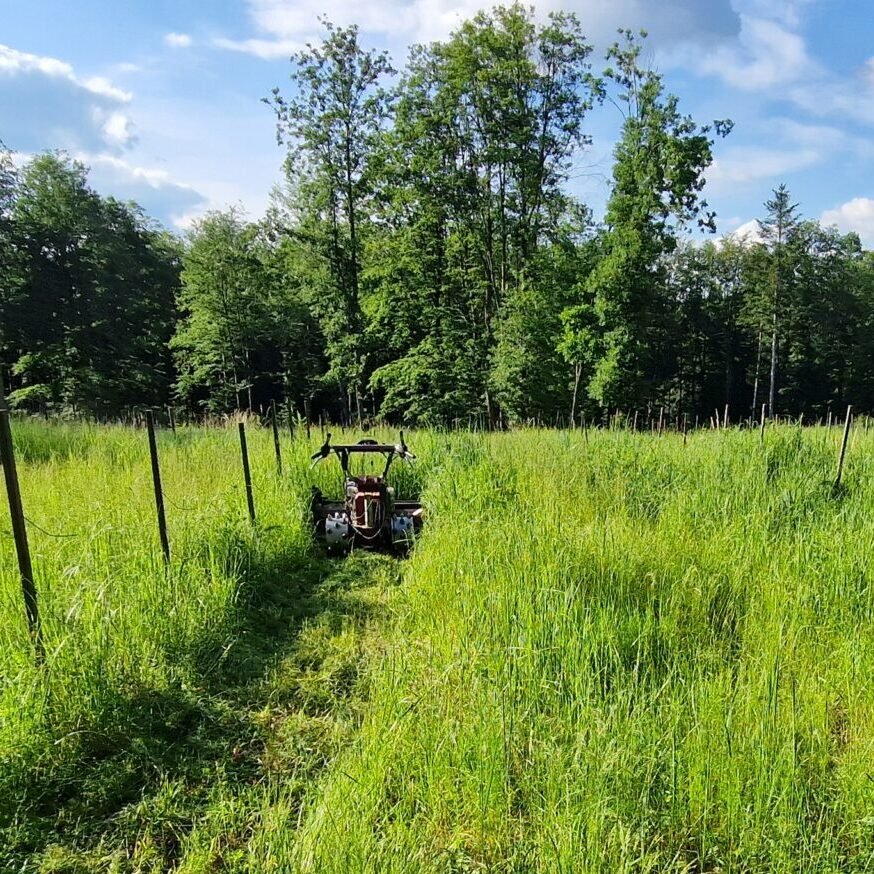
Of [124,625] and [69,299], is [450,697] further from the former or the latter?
[69,299]

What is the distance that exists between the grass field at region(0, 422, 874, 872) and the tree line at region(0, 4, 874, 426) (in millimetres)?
13273

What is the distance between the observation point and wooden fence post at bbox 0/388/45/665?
2.66 metres

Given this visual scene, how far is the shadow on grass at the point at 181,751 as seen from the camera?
209 centimetres

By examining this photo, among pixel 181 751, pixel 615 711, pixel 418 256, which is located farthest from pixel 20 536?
pixel 418 256

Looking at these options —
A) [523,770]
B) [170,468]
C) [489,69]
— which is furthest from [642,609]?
[489,69]

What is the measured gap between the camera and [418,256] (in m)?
19.7

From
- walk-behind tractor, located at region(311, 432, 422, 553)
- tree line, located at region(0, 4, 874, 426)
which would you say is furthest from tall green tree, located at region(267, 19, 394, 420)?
walk-behind tractor, located at region(311, 432, 422, 553)

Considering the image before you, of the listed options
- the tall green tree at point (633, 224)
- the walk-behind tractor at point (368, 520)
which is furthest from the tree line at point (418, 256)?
the walk-behind tractor at point (368, 520)

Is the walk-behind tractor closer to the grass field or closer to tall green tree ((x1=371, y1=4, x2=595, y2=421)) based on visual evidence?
the grass field

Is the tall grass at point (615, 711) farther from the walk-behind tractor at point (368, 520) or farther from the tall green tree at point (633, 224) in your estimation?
the tall green tree at point (633, 224)

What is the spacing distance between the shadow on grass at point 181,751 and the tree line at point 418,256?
1402 centimetres

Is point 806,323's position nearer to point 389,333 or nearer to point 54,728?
point 389,333

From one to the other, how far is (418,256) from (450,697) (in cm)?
1873

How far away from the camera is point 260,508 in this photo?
562cm
